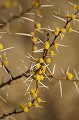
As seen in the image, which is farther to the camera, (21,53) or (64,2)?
(64,2)

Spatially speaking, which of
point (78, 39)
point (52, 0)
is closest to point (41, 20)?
point (52, 0)

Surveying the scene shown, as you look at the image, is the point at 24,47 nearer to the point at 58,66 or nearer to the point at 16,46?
the point at 16,46

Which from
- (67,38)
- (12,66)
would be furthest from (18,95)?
(67,38)

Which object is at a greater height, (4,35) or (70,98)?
(4,35)

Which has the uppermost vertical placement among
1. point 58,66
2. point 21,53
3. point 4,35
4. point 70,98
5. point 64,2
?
point 64,2

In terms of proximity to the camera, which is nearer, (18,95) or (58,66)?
(18,95)

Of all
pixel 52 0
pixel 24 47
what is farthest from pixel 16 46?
pixel 52 0

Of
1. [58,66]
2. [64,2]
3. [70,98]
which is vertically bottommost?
[70,98]

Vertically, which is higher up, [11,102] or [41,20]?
[41,20]

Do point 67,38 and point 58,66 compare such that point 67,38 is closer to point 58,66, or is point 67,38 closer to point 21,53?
point 58,66
